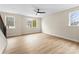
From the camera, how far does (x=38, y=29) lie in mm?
11227

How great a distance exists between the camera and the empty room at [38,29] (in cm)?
370

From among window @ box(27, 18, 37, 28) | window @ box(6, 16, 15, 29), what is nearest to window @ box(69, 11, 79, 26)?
window @ box(6, 16, 15, 29)

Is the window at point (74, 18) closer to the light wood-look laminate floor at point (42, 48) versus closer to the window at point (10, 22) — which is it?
the light wood-look laminate floor at point (42, 48)

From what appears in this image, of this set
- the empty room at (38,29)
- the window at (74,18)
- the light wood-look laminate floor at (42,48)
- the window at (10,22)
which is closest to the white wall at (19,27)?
the empty room at (38,29)

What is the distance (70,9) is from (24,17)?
512 cm

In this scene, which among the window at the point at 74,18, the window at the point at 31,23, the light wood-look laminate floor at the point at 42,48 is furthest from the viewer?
the window at the point at 31,23

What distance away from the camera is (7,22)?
7.72 m

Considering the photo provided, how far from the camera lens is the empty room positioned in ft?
12.1

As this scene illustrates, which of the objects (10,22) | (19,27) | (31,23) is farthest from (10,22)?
(31,23)

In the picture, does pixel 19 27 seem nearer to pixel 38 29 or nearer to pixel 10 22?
pixel 10 22

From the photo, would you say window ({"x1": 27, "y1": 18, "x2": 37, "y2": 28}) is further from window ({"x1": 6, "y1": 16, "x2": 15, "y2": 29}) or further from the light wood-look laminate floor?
the light wood-look laminate floor
